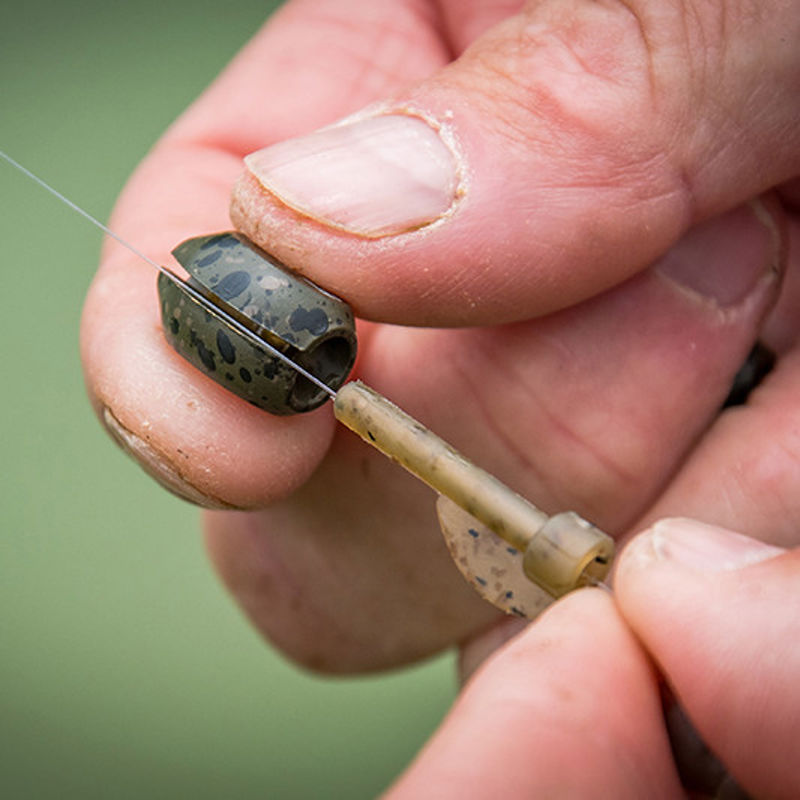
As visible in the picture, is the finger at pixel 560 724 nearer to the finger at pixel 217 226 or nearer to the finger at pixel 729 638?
the finger at pixel 729 638

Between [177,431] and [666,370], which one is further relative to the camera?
[666,370]

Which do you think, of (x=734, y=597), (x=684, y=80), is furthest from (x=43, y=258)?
(x=734, y=597)

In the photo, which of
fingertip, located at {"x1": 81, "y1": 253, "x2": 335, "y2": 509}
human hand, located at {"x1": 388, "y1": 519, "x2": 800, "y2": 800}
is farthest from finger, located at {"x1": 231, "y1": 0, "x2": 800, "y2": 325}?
human hand, located at {"x1": 388, "y1": 519, "x2": 800, "y2": 800}

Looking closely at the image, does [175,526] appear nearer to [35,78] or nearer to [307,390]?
[35,78]

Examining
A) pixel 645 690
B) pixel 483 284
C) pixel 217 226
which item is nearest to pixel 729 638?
pixel 645 690

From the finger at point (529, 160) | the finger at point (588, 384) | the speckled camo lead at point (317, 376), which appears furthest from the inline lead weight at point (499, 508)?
the finger at point (588, 384)

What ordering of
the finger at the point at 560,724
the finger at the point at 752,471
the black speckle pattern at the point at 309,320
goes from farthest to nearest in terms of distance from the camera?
1. the finger at the point at 752,471
2. the black speckle pattern at the point at 309,320
3. the finger at the point at 560,724
